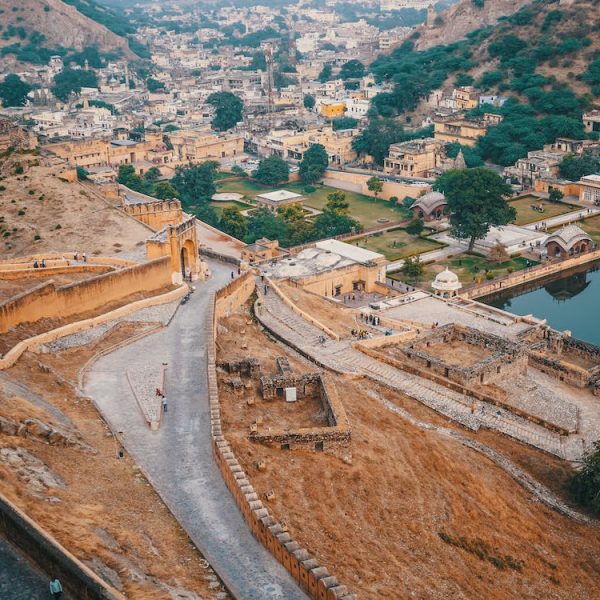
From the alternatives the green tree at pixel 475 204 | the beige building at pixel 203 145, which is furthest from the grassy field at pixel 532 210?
the beige building at pixel 203 145

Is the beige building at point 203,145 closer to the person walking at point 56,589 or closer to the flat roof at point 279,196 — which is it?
the flat roof at point 279,196


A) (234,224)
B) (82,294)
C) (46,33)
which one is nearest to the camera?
Answer: (82,294)

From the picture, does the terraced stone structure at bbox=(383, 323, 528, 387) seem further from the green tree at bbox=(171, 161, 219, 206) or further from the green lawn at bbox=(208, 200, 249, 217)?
the green tree at bbox=(171, 161, 219, 206)

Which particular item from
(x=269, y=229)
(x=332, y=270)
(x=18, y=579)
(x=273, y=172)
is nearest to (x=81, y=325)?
(x=18, y=579)

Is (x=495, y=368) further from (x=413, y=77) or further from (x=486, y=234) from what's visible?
(x=413, y=77)

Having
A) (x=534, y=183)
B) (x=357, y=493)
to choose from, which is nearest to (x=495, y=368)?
(x=357, y=493)

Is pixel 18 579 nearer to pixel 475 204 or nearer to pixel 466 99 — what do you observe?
pixel 475 204
